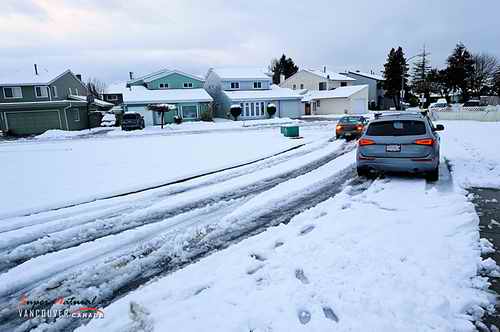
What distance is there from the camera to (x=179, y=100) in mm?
37094

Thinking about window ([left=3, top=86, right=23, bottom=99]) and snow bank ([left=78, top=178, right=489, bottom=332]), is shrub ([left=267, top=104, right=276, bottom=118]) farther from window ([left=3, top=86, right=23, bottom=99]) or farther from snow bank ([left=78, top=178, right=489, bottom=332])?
snow bank ([left=78, top=178, right=489, bottom=332])

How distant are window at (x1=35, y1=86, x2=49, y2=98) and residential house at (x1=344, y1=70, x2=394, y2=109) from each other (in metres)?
52.4

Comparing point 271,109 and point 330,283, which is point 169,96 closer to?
point 271,109

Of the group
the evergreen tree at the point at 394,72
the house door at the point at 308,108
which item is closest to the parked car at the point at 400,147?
the house door at the point at 308,108

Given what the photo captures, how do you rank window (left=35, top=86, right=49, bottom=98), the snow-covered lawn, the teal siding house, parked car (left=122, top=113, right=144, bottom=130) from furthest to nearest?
window (left=35, top=86, right=49, bottom=98), the teal siding house, parked car (left=122, top=113, right=144, bottom=130), the snow-covered lawn

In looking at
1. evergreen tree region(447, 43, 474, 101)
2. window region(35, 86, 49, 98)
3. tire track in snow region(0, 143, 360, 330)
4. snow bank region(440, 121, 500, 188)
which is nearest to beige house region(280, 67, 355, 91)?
evergreen tree region(447, 43, 474, 101)

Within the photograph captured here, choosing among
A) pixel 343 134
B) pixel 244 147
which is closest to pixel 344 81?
pixel 343 134

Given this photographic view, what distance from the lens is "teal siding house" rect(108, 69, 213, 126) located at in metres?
36.1

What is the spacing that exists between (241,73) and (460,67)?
4160cm

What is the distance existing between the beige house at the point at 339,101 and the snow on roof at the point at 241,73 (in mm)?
10061

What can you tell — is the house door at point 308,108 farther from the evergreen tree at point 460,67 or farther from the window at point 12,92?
the window at point 12,92

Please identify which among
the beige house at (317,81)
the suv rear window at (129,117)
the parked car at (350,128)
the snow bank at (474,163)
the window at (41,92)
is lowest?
the snow bank at (474,163)

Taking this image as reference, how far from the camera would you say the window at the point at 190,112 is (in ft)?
125

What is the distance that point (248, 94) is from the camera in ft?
138
